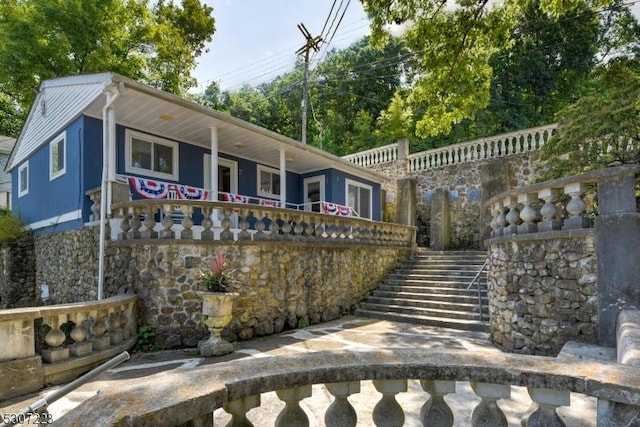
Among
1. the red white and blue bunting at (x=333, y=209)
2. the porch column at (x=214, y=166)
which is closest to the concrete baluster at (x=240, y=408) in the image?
the porch column at (x=214, y=166)

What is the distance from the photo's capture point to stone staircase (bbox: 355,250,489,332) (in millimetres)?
8266

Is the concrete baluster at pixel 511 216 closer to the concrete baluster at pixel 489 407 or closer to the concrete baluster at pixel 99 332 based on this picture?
the concrete baluster at pixel 489 407

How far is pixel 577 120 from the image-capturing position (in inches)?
256

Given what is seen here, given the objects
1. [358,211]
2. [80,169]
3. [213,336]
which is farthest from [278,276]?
[358,211]

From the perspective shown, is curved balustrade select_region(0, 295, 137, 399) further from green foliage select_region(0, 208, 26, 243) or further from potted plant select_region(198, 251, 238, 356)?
green foliage select_region(0, 208, 26, 243)

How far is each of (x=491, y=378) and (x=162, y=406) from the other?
55.4 inches

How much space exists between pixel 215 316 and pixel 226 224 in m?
1.92

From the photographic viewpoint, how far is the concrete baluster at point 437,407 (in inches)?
67.1

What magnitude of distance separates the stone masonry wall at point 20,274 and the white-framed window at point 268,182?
7.75 meters

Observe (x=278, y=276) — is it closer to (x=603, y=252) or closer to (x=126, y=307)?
(x=126, y=307)

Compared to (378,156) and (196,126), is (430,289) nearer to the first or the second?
(196,126)

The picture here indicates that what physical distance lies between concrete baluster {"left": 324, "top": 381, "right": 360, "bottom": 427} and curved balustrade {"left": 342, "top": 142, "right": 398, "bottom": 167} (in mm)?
16009

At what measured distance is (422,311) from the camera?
8812 millimetres

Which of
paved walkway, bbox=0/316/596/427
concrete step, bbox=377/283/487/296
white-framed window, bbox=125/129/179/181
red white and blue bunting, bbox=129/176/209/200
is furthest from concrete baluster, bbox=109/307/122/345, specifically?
concrete step, bbox=377/283/487/296
